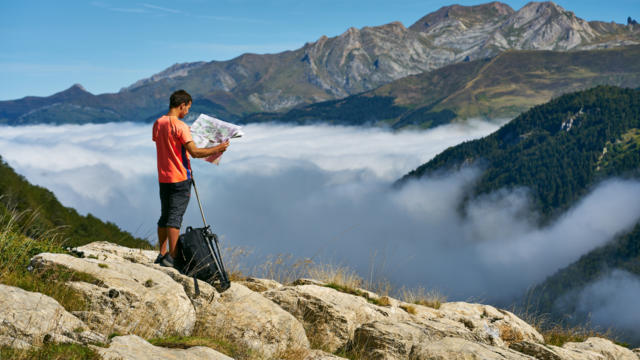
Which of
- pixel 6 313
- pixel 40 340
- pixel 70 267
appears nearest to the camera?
pixel 40 340

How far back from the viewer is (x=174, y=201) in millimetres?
8242

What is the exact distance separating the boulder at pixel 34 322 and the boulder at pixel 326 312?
401cm

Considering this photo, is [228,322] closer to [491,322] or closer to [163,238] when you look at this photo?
[163,238]

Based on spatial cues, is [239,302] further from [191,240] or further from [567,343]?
[567,343]

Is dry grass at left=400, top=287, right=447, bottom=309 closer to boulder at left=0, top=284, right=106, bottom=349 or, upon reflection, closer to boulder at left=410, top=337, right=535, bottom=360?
boulder at left=410, top=337, right=535, bottom=360

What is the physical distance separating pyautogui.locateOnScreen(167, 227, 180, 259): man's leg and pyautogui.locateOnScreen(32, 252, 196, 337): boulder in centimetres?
103

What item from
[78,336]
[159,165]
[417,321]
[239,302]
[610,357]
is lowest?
[610,357]

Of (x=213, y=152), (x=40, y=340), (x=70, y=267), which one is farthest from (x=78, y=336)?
(x=213, y=152)

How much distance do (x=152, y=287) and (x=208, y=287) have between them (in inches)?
38.5

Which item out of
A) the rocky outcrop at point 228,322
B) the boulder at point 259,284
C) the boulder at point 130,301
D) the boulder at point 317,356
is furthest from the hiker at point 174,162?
the boulder at point 317,356

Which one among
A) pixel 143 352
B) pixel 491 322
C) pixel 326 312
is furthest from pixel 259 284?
pixel 491 322

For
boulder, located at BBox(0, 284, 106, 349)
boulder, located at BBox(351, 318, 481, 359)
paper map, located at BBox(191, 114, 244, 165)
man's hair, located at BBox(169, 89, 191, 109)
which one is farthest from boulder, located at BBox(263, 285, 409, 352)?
boulder, located at BBox(0, 284, 106, 349)

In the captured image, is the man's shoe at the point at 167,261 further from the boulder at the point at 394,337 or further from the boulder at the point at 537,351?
the boulder at the point at 537,351

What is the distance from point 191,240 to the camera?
8.16 metres
